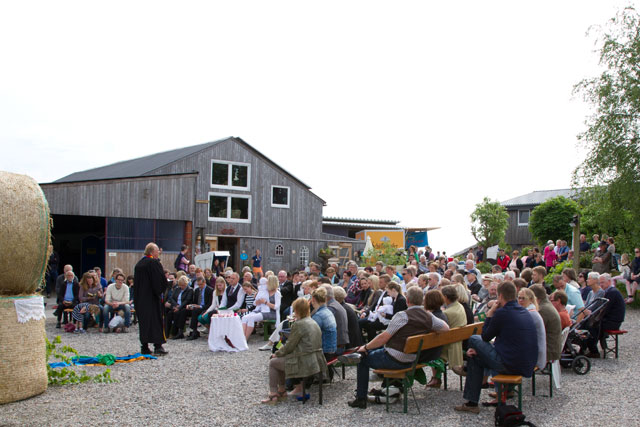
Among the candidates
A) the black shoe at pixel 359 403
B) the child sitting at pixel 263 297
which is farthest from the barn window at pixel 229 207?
the black shoe at pixel 359 403

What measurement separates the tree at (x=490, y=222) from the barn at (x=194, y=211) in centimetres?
1130

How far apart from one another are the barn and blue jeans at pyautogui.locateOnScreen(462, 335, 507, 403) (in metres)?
21.8

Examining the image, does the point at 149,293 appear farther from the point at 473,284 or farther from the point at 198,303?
the point at 473,284

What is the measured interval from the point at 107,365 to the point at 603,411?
7.37 metres

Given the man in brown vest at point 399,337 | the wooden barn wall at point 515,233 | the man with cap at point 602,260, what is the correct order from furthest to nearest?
the wooden barn wall at point 515,233 < the man with cap at point 602,260 < the man in brown vest at point 399,337

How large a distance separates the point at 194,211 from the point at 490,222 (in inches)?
941

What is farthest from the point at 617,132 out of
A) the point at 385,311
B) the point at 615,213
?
the point at 385,311

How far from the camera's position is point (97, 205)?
25266 mm

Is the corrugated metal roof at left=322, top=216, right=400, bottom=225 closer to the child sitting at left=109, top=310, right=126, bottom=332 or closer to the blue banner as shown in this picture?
the blue banner

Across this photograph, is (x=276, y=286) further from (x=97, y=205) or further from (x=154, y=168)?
(x=154, y=168)

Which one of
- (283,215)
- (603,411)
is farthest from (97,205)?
(603,411)

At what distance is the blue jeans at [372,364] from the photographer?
644 centimetres

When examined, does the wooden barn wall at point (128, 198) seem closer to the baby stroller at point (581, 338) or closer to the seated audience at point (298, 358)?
the seated audience at point (298, 358)

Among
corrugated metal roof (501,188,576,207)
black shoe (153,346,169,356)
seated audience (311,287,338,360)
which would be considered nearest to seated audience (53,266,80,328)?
black shoe (153,346,169,356)
